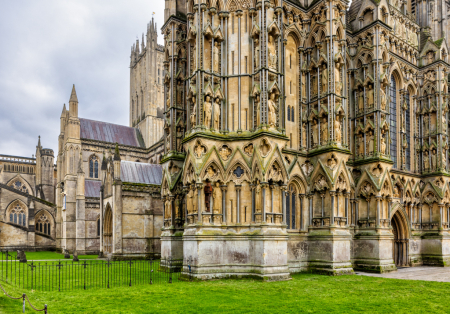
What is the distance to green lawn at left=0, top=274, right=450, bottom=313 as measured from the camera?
431 inches

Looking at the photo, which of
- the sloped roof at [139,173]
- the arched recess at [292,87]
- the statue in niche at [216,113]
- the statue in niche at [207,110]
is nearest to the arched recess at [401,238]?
the arched recess at [292,87]

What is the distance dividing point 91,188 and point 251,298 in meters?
37.5

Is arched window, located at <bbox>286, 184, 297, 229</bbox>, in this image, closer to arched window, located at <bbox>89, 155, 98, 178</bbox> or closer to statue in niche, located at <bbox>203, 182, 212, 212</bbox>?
statue in niche, located at <bbox>203, 182, 212, 212</bbox>

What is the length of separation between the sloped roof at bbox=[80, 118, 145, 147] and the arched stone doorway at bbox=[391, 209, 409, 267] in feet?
132

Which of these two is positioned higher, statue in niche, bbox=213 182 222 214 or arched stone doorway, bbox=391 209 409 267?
statue in niche, bbox=213 182 222 214

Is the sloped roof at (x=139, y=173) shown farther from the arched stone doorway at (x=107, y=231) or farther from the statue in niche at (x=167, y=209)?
the statue in niche at (x=167, y=209)

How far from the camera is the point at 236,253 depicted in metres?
17.1

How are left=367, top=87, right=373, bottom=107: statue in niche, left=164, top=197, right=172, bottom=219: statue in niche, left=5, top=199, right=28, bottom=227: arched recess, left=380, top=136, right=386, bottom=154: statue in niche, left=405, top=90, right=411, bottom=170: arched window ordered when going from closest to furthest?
left=164, top=197, right=172, bottom=219: statue in niche
left=380, top=136, right=386, bottom=154: statue in niche
left=367, top=87, right=373, bottom=107: statue in niche
left=405, top=90, right=411, bottom=170: arched window
left=5, top=199, right=28, bottom=227: arched recess

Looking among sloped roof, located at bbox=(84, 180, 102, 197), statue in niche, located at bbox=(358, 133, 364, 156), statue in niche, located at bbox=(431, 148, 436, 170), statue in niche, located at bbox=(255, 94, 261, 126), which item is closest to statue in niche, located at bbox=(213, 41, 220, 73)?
statue in niche, located at bbox=(255, 94, 261, 126)

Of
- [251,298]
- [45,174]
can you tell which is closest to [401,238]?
[251,298]

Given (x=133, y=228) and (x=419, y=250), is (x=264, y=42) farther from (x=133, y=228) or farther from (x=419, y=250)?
(x=419, y=250)

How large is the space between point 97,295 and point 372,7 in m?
23.6

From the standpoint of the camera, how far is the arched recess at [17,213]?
49.8 meters

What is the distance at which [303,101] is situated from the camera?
2200 cm
